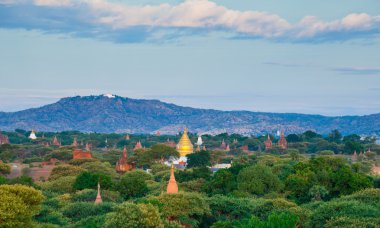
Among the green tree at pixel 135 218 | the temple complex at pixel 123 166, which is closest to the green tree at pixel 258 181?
the green tree at pixel 135 218

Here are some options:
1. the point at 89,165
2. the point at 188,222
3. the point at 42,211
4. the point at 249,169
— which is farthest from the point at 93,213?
the point at 89,165

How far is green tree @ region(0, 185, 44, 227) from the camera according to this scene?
42.5 metres

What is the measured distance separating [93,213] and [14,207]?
32.2 feet

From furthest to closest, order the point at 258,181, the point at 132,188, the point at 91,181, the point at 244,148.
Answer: the point at 244,148 < the point at 91,181 < the point at 258,181 < the point at 132,188

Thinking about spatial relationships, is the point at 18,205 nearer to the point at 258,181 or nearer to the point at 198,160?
the point at 258,181

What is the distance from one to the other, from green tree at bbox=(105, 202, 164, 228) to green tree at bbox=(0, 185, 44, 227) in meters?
4.56

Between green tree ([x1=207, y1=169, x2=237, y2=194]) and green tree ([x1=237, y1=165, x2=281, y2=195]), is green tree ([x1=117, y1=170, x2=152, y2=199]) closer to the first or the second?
green tree ([x1=207, y1=169, x2=237, y2=194])

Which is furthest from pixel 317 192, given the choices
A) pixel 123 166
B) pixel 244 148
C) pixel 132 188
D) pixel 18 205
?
pixel 244 148

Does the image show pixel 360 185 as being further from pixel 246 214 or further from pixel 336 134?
pixel 336 134

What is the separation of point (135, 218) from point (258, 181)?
2459cm

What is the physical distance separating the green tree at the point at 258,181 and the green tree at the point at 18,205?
76.3ft

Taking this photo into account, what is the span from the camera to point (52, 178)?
270ft

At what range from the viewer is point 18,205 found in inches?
1700

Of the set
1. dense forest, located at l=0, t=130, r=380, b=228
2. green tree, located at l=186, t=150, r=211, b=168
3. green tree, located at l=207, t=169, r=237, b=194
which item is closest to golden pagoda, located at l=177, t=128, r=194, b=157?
green tree, located at l=186, t=150, r=211, b=168
